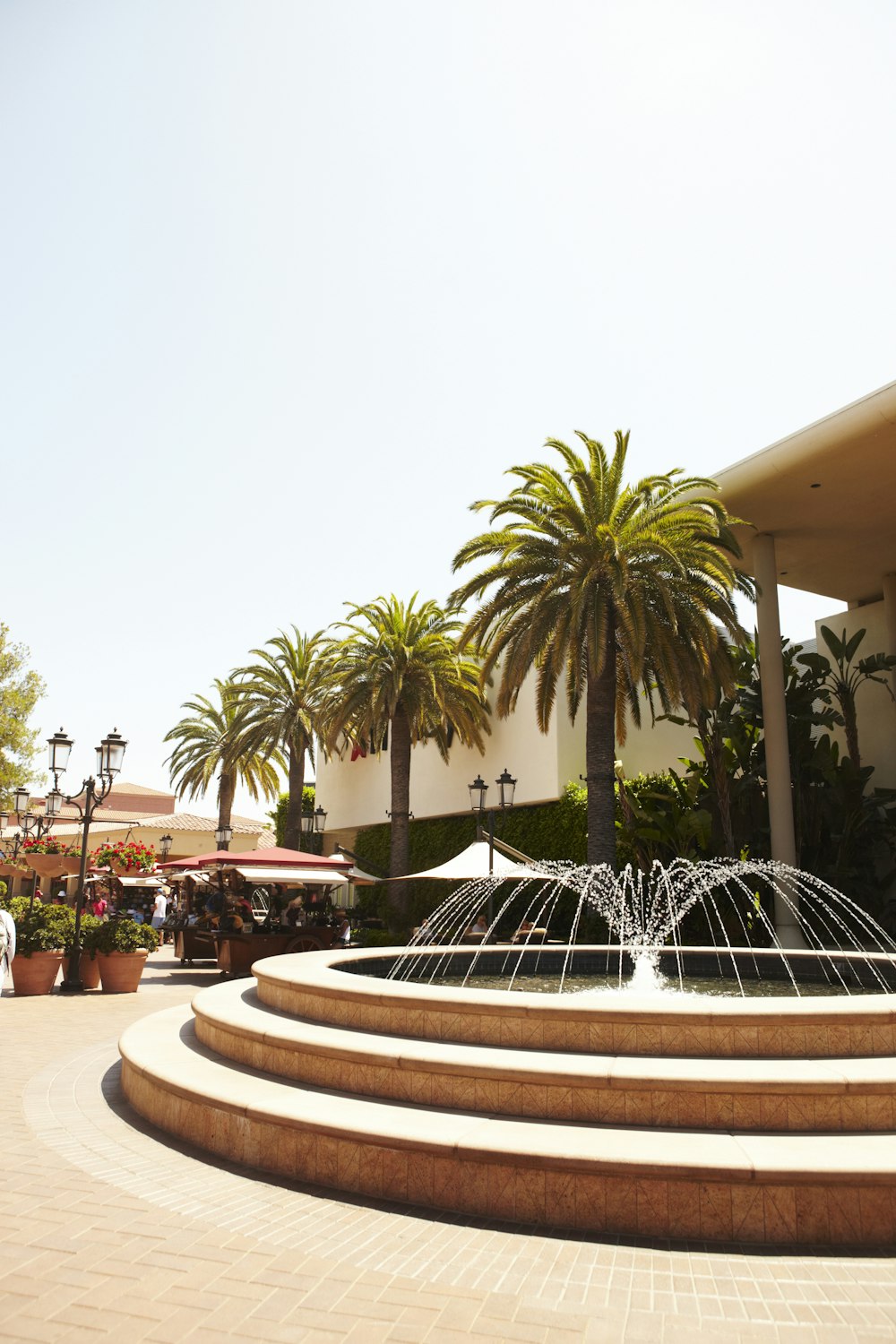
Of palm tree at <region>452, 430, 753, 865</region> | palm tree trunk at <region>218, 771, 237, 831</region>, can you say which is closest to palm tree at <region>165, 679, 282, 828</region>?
palm tree trunk at <region>218, 771, 237, 831</region>

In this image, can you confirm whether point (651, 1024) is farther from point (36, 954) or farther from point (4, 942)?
point (36, 954)

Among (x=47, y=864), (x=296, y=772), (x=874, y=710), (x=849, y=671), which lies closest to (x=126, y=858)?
(x=296, y=772)

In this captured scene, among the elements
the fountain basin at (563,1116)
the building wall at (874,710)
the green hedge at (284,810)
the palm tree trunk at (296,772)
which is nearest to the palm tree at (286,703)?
the palm tree trunk at (296,772)

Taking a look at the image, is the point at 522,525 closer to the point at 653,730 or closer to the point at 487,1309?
the point at 653,730

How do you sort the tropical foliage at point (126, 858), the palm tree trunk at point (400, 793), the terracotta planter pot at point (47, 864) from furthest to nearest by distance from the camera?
the palm tree trunk at point (400, 793) < the tropical foliage at point (126, 858) < the terracotta planter pot at point (47, 864)

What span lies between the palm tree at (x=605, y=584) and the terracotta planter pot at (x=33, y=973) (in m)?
10.4

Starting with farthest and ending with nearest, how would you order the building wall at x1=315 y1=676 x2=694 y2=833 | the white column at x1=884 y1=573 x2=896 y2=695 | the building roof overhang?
the building wall at x1=315 y1=676 x2=694 y2=833, the white column at x1=884 y1=573 x2=896 y2=695, the building roof overhang

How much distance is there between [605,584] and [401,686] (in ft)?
31.8

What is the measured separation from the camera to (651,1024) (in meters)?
6.32

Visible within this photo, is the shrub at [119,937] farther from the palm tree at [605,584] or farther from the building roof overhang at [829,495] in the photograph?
the building roof overhang at [829,495]

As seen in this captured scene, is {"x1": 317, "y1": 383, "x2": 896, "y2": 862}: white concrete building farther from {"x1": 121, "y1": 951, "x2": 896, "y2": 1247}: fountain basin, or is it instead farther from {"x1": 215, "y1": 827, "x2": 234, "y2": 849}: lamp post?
{"x1": 121, "y1": 951, "x2": 896, "y2": 1247}: fountain basin

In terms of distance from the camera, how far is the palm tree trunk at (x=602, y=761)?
1959 cm

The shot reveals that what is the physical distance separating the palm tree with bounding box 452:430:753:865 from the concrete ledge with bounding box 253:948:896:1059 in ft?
40.5

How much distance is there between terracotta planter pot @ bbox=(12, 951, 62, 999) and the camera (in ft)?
50.5
